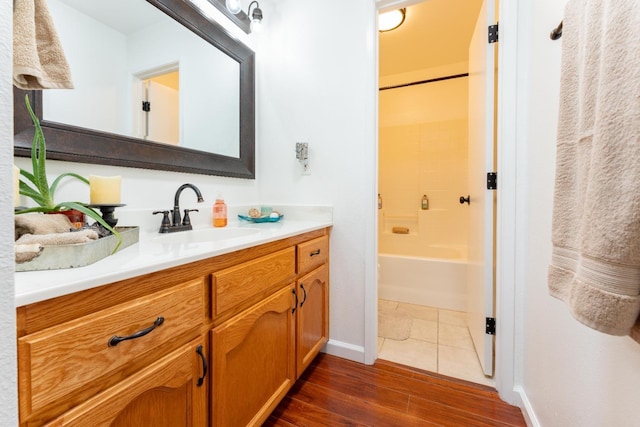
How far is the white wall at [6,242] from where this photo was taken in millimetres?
307

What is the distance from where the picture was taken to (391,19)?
2137mm

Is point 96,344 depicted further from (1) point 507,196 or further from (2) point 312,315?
(1) point 507,196

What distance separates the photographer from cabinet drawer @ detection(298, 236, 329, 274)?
4.20 feet

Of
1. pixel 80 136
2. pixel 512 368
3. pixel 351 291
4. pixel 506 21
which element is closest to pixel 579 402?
pixel 512 368

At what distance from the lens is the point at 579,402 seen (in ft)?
2.50

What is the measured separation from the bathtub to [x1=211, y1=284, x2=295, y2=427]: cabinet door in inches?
56.7

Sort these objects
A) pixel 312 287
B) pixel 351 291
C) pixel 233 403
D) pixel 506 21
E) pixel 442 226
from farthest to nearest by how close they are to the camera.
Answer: pixel 442 226, pixel 351 291, pixel 312 287, pixel 506 21, pixel 233 403

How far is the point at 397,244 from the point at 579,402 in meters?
2.32

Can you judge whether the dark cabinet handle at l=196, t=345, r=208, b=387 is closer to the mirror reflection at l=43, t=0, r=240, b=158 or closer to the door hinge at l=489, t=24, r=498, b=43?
the mirror reflection at l=43, t=0, r=240, b=158

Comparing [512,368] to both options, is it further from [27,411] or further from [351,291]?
[27,411]

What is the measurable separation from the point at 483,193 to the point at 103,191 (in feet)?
5.49

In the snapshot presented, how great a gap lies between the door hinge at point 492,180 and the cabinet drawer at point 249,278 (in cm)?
106

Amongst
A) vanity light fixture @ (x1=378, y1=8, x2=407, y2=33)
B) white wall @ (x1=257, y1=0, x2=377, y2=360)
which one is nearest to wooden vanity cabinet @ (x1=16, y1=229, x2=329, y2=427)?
white wall @ (x1=257, y1=0, x2=377, y2=360)

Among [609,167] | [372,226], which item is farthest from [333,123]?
[609,167]
